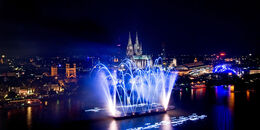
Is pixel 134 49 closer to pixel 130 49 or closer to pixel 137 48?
pixel 137 48

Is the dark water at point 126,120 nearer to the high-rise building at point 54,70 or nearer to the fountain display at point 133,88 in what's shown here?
the fountain display at point 133,88

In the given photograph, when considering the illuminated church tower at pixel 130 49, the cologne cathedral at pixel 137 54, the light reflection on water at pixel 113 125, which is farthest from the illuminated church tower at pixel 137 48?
the light reflection on water at pixel 113 125

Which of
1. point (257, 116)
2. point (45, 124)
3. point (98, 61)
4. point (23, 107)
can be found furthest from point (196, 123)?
point (98, 61)

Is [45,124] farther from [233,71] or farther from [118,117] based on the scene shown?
[233,71]

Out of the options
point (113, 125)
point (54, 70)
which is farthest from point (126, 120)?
point (54, 70)

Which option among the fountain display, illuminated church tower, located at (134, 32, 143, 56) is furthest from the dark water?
illuminated church tower, located at (134, 32, 143, 56)

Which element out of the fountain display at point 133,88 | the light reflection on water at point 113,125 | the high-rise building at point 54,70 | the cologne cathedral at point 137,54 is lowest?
the light reflection on water at point 113,125

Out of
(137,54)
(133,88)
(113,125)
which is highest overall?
(137,54)

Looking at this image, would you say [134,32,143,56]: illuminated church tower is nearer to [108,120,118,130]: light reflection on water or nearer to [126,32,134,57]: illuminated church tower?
[126,32,134,57]: illuminated church tower
